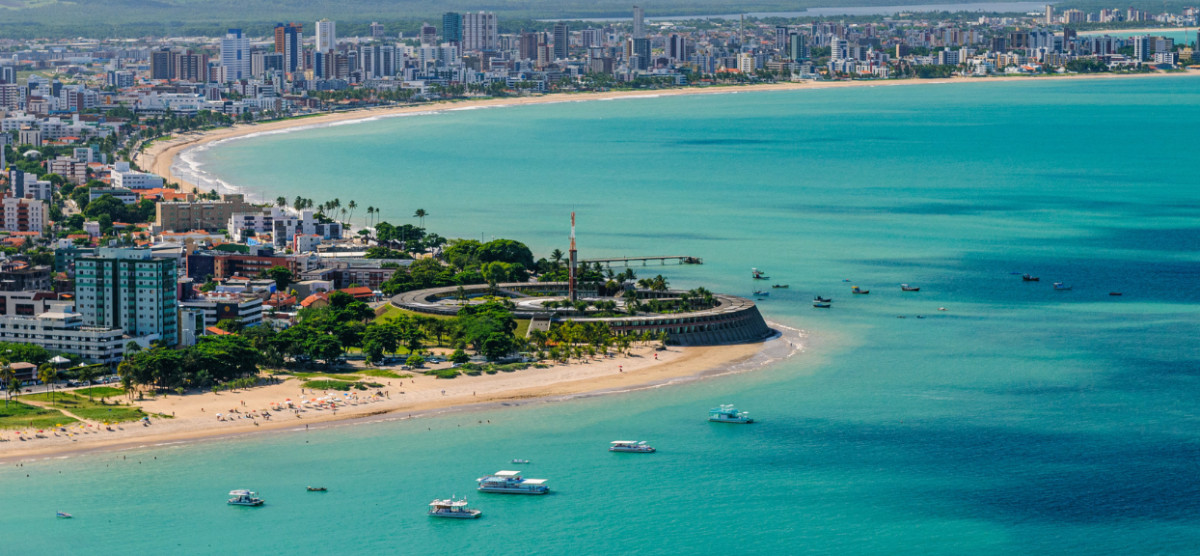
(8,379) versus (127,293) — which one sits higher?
(127,293)

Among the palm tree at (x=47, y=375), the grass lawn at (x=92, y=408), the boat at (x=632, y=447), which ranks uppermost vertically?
the palm tree at (x=47, y=375)

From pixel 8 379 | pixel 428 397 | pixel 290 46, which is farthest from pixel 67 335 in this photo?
pixel 290 46

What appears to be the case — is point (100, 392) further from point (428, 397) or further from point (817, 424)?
point (817, 424)

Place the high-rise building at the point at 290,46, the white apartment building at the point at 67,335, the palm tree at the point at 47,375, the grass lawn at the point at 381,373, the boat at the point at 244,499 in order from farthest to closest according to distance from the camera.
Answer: the high-rise building at the point at 290,46 → the white apartment building at the point at 67,335 → the grass lawn at the point at 381,373 → the palm tree at the point at 47,375 → the boat at the point at 244,499

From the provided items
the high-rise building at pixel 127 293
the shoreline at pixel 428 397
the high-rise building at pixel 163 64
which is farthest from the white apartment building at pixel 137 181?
the high-rise building at pixel 163 64

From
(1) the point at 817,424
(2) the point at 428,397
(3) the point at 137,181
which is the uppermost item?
(3) the point at 137,181

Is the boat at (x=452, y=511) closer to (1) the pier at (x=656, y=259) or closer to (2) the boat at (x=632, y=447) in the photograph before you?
(2) the boat at (x=632, y=447)

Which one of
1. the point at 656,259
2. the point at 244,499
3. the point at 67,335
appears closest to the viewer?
the point at 244,499
